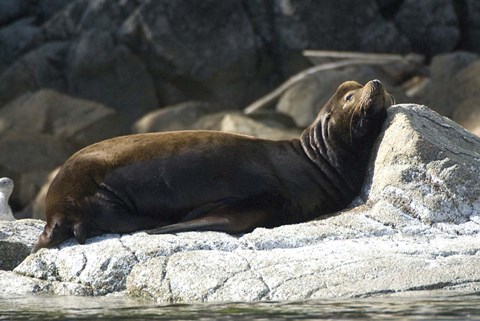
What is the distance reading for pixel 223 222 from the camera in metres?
8.88

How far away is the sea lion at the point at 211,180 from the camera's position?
9203mm

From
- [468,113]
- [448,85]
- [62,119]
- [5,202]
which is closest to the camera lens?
[5,202]

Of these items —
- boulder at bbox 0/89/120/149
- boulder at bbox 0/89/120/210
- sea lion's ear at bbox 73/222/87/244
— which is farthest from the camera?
boulder at bbox 0/89/120/149

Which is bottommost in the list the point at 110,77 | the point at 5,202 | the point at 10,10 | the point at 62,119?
the point at 62,119

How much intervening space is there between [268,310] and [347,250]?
48.3 inches

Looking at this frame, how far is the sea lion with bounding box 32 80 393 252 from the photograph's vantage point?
920cm

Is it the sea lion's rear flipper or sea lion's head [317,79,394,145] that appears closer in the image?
the sea lion's rear flipper

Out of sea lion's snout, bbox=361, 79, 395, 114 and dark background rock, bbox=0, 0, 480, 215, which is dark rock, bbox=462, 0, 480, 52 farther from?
sea lion's snout, bbox=361, 79, 395, 114

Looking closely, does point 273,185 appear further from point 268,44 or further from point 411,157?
point 268,44

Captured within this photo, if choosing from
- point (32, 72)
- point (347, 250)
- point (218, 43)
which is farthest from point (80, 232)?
point (32, 72)

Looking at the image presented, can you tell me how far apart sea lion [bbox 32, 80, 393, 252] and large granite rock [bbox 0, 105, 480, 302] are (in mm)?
194

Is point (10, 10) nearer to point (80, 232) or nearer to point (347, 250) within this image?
point (80, 232)

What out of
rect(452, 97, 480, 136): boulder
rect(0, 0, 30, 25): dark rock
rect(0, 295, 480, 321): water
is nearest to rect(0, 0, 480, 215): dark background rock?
rect(0, 0, 30, 25): dark rock

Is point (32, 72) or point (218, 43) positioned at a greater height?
point (218, 43)
